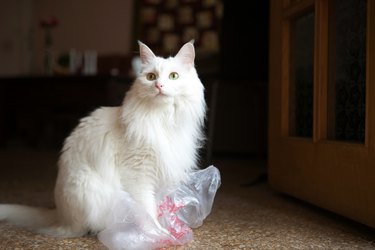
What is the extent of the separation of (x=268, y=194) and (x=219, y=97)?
1459 mm

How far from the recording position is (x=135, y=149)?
3.64 ft

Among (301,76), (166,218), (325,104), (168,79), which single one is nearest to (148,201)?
(166,218)

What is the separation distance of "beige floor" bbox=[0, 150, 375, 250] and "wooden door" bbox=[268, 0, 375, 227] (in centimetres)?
7

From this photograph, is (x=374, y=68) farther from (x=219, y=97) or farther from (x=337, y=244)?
(x=219, y=97)

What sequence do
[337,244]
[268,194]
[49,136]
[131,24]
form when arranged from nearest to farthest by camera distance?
[337,244], [268,194], [49,136], [131,24]

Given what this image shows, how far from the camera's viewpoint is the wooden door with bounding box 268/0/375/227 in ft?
3.79

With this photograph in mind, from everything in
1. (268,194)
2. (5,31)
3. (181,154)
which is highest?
(5,31)

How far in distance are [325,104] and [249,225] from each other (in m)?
0.56

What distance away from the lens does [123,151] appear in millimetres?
1124

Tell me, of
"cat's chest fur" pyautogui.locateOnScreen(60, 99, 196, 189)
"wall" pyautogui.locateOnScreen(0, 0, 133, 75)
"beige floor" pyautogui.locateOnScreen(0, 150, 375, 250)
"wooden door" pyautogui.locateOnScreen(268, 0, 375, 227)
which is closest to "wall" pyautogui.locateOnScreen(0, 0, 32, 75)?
"wall" pyautogui.locateOnScreen(0, 0, 133, 75)

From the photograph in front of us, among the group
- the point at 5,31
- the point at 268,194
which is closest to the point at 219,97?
the point at 268,194

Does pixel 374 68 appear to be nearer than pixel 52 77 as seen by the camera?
Yes

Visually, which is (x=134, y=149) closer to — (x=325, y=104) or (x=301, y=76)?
(x=325, y=104)

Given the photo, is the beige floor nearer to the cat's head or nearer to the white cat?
the white cat
